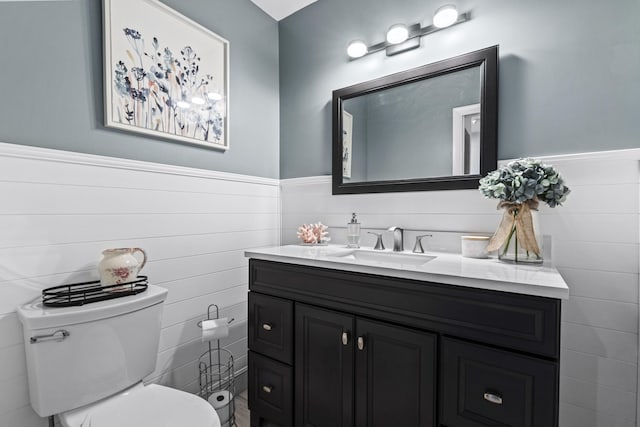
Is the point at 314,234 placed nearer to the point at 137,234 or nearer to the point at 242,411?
the point at 137,234

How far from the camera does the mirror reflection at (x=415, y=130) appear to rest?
4.88 feet

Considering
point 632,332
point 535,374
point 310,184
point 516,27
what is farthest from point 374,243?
point 516,27

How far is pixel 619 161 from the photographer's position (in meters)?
1.17

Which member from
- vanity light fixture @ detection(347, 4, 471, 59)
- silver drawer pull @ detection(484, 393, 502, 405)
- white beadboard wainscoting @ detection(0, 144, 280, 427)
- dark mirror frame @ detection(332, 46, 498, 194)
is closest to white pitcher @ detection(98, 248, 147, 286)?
white beadboard wainscoting @ detection(0, 144, 280, 427)

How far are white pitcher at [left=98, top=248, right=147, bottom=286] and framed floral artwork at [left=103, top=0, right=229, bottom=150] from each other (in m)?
0.57

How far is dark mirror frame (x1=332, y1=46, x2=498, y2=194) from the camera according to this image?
4.61 feet

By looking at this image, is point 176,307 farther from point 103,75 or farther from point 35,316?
point 103,75

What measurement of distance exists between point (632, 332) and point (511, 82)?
3.69ft

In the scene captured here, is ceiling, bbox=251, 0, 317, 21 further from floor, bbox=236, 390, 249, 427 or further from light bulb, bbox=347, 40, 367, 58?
floor, bbox=236, 390, 249, 427

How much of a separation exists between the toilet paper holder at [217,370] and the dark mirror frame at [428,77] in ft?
3.36

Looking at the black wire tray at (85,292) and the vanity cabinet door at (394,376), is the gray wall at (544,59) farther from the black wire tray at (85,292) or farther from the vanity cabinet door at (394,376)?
the black wire tray at (85,292)


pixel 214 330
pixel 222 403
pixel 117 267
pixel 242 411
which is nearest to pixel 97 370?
pixel 117 267

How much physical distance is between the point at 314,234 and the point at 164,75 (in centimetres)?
116

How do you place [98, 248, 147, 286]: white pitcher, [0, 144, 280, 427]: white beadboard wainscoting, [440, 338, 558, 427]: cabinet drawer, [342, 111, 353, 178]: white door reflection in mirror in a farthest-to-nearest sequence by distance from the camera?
1. [342, 111, 353, 178]: white door reflection in mirror
2. [98, 248, 147, 286]: white pitcher
3. [0, 144, 280, 427]: white beadboard wainscoting
4. [440, 338, 558, 427]: cabinet drawer
